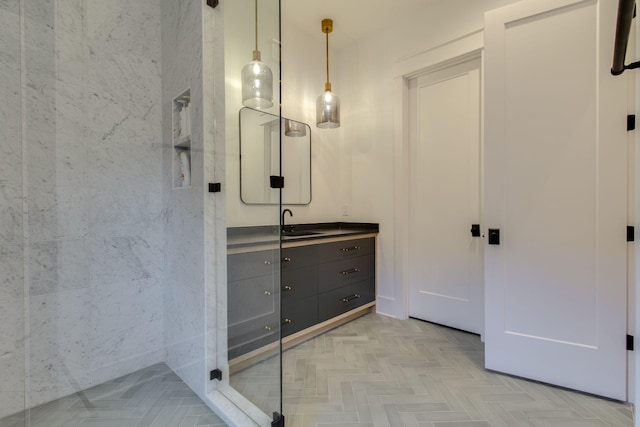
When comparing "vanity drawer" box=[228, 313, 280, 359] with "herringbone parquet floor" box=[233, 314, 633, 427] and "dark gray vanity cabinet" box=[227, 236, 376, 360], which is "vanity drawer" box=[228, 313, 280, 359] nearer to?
"dark gray vanity cabinet" box=[227, 236, 376, 360]

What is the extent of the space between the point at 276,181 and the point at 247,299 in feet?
2.40

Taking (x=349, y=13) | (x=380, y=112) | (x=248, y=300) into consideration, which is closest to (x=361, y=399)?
(x=248, y=300)

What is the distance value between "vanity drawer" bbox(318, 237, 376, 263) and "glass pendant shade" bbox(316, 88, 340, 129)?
1.19 metres

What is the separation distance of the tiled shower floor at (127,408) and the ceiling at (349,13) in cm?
323

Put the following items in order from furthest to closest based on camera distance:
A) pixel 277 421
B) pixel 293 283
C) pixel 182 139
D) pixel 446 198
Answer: pixel 446 198
pixel 293 283
pixel 182 139
pixel 277 421

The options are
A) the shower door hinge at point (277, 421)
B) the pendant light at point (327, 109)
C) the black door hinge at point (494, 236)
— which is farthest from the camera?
the pendant light at point (327, 109)

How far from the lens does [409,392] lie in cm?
178

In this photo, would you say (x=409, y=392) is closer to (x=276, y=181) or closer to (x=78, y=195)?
(x=276, y=181)

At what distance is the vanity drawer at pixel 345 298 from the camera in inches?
101

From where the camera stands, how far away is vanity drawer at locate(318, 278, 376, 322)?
8.39 feet

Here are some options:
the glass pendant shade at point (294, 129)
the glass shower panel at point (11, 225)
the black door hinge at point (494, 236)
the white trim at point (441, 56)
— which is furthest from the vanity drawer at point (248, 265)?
the white trim at point (441, 56)

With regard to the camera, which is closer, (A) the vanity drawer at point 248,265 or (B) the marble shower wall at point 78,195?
(B) the marble shower wall at point 78,195

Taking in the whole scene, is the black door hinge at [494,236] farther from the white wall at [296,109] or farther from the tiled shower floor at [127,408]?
the tiled shower floor at [127,408]

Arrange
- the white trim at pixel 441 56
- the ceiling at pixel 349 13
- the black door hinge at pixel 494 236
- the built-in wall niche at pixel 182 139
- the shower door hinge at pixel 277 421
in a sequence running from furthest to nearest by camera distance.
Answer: the ceiling at pixel 349 13
the white trim at pixel 441 56
the black door hinge at pixel 494 236
the built-in wall niche at pixel 182 139
the shower door hinge at pixel 277 421
